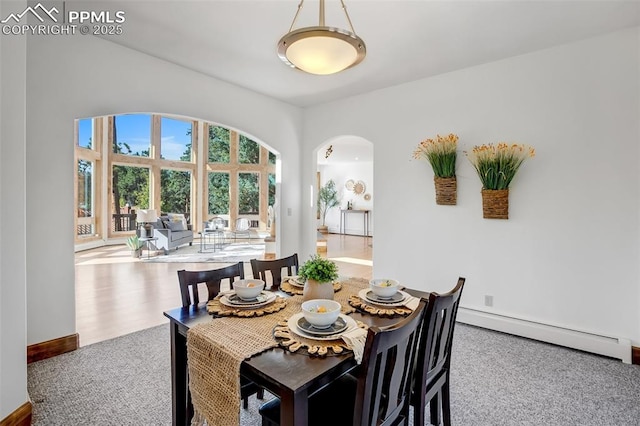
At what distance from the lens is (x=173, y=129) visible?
10711 mm

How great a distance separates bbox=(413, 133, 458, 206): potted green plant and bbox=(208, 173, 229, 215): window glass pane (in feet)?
29.8

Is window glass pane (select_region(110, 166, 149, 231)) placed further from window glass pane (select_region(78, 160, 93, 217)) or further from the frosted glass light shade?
the frosted glass light shade

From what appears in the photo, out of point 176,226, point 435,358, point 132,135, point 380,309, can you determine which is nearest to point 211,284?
point 380,309

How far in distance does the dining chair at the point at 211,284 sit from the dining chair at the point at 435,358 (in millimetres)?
891

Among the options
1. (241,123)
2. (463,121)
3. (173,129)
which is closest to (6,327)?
(241,123)

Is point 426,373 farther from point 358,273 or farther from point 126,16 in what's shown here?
point 358,273

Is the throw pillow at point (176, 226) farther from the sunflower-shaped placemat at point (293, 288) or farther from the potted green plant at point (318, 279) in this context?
the potted green plant at point (318, 279)

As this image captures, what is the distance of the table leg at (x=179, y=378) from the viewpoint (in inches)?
65.8

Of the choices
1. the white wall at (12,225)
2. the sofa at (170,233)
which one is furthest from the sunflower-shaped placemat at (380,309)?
the sofa at (170,233)

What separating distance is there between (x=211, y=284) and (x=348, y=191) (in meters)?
10.5

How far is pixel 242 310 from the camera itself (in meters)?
1.70

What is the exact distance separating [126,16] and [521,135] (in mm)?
3753

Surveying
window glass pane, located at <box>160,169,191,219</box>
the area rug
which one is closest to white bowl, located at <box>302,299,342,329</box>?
the area rug

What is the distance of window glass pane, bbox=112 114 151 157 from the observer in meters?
9.45
